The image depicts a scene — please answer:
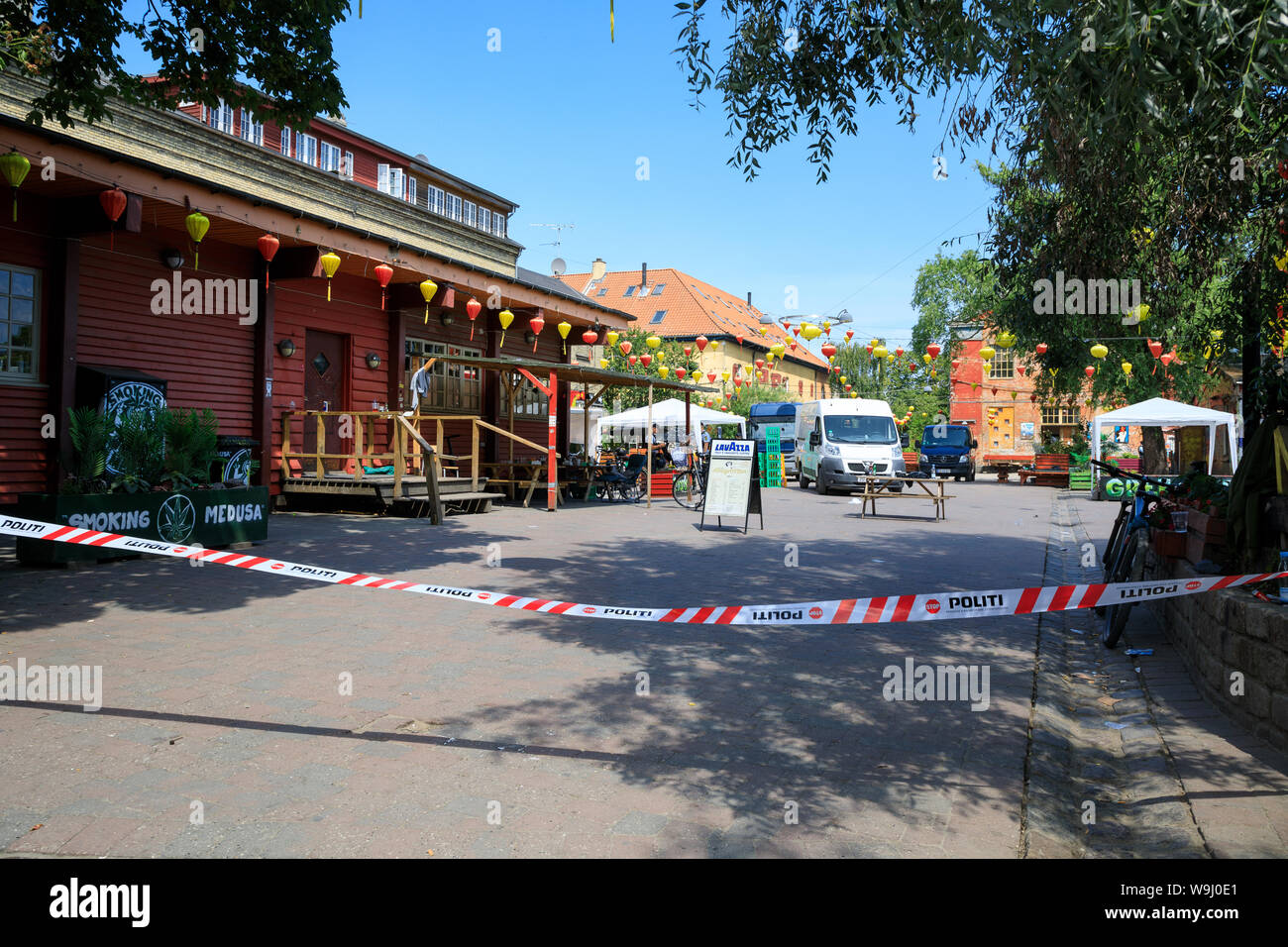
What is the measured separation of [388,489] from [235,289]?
4093 mm

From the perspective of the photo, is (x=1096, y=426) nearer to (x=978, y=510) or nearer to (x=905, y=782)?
(x=978, y=510)

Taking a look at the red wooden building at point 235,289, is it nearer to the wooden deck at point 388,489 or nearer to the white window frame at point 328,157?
the white window frame at point 328,157

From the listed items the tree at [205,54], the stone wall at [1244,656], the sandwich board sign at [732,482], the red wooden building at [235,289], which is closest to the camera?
the stone wall at [1244,656]

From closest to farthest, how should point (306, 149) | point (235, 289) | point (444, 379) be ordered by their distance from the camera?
point (235, 289)
point (444, 379)
point (306, 149)

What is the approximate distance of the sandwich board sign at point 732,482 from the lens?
14328mm

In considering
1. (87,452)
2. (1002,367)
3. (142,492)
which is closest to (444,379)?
(142,492)

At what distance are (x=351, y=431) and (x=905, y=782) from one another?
14.9m

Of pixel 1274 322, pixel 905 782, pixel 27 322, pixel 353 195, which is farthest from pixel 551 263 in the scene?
pixel 905 782

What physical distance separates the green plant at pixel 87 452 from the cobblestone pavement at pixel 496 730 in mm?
1025

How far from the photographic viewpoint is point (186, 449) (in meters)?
9.71

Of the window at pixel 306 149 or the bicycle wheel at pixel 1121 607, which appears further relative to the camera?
the window at pixel 306 149

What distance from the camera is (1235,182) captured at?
639 cm

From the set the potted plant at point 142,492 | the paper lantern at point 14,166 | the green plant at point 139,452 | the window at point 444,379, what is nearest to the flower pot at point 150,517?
the potted plant at point 142,492

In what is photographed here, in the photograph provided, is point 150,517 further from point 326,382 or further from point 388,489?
point 326,382
